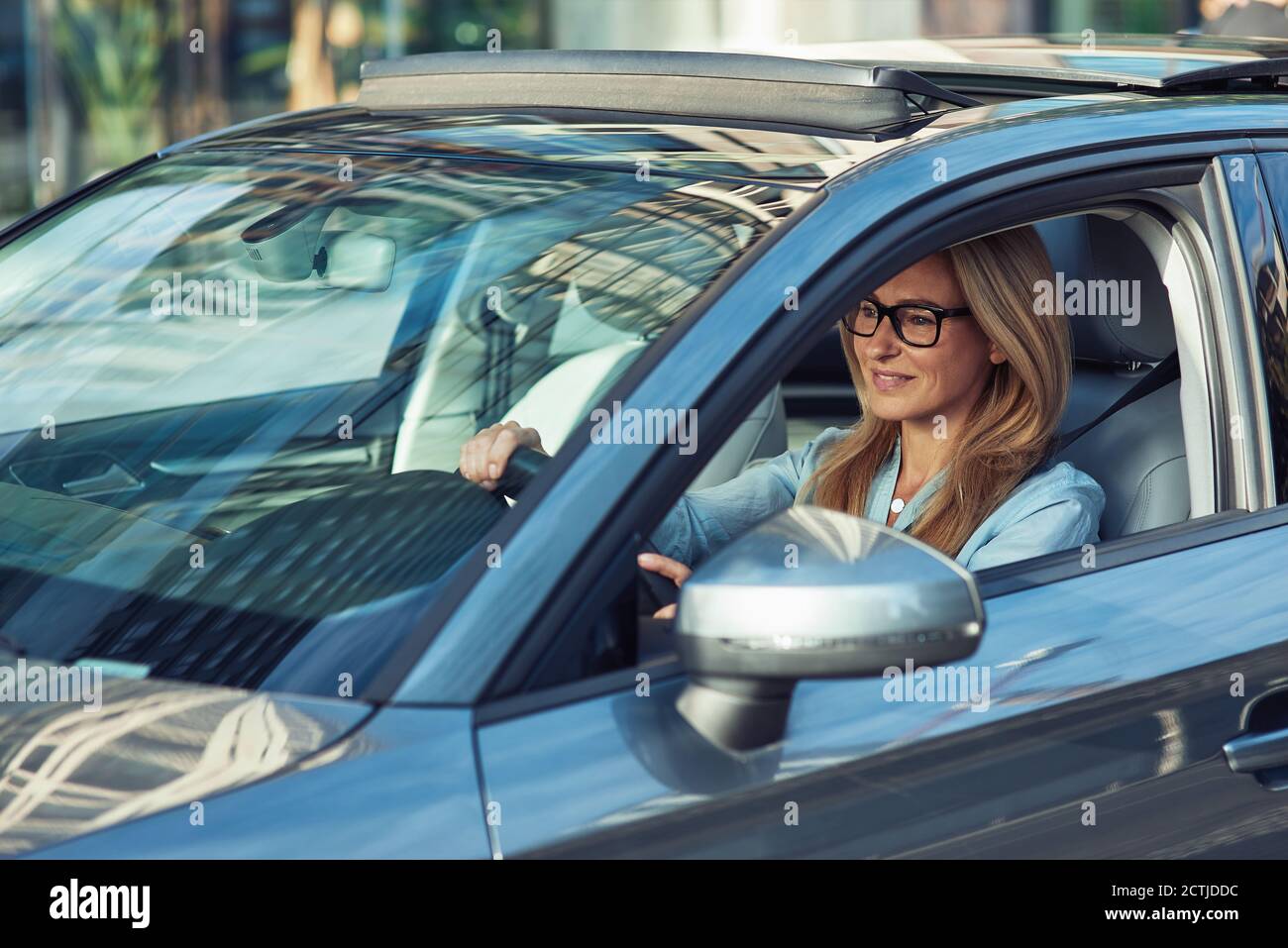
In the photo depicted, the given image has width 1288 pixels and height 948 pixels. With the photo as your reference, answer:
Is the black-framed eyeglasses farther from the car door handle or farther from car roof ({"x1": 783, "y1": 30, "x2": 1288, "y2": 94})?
the car door handle

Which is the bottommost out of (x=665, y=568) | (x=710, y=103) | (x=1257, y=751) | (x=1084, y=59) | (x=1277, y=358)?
(x=1257, y=751)

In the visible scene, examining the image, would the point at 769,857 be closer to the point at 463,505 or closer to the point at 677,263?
the point at 463,505

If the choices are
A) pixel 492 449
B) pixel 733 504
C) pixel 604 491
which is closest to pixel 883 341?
pixel 733 504

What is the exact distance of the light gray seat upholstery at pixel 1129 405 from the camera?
2334mm

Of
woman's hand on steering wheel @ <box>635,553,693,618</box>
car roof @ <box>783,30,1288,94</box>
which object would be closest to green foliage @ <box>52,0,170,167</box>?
car roof @ <box>783,30,1288,94</box>

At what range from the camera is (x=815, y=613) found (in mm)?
1397


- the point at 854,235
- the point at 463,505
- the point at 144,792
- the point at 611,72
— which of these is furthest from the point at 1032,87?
the point at 144,792

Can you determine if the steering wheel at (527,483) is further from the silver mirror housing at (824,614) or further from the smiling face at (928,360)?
the smiling face at (928,360)

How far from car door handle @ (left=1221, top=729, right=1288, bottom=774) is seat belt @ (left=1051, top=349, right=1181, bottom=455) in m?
0.63

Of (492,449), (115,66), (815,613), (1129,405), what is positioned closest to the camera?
(815,613)

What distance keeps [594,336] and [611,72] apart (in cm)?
59

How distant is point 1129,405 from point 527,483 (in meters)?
1.26

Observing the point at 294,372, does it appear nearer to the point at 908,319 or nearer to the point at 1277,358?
the point at 908,319

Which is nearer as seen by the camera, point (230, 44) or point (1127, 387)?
point (1127, 387)
